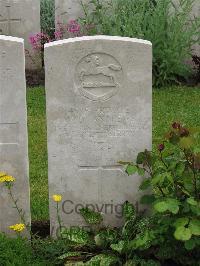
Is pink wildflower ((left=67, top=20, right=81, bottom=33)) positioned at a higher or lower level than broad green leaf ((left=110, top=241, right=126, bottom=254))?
higher

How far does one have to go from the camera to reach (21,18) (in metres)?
10.3

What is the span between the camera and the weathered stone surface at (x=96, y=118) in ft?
15.2

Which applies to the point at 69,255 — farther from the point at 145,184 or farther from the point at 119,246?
the point at 145,184

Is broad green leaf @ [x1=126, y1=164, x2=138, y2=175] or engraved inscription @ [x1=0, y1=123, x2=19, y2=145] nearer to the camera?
broad green leaf @ [x1=126, y1=164, x2=138, y2=175]

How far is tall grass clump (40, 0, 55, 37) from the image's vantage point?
11.4 metres

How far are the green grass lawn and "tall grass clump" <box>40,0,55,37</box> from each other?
7.67 ft

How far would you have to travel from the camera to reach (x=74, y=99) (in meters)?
4.70

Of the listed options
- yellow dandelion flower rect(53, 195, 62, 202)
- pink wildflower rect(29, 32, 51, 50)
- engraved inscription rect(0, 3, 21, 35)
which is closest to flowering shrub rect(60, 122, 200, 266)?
yellow dandelion flower rect(53, 195, 62, 202)

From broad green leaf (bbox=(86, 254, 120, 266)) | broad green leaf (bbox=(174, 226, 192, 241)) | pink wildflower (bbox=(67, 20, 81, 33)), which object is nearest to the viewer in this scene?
broad green leaf (bbox=(174, 226, 192, 241))

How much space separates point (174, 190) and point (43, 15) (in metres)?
7.80

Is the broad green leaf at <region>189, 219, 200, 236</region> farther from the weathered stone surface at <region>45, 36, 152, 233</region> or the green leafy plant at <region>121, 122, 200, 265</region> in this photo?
the weathered stone surface at <region>45, 36, 152, 233</region>

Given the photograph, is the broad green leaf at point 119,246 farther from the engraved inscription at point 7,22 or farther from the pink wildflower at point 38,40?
the engraved inscription at point 7,22

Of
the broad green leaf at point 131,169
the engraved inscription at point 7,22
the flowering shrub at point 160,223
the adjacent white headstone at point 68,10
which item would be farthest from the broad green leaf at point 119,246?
the engraved inscription at point 7,22

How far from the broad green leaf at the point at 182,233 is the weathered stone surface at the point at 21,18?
6608 mm
